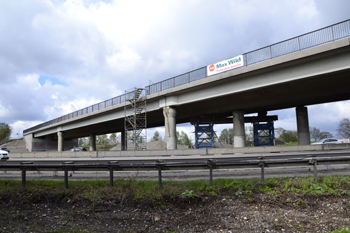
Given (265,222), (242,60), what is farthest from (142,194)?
(242,60)

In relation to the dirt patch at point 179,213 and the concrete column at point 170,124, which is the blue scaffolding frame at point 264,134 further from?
the dirt patch at point 179,213

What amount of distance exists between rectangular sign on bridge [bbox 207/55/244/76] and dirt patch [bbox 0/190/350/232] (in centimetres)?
1803

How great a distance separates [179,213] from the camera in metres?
5.54

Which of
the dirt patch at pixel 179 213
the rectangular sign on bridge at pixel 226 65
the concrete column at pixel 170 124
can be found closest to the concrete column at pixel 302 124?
the rectangular sign on bridge at pixel 226 65

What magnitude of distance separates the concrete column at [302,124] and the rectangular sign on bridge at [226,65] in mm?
16144

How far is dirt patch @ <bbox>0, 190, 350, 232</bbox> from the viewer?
16.2 ft

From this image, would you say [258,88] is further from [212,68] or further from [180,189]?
[180,189]

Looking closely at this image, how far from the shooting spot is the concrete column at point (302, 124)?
105ft

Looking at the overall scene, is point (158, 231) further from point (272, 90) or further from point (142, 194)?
point (272, 90)

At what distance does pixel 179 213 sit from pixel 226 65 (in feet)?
65.3

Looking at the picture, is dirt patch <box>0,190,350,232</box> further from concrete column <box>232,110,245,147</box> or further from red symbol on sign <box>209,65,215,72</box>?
concrete column <box>232,110,245,147</box>

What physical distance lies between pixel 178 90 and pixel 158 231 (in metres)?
23.2

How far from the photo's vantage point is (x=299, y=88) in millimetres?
24516

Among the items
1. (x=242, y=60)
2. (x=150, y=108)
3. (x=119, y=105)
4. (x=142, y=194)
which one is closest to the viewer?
(x=142, y=194)
